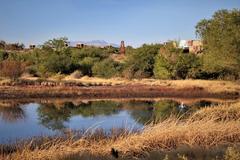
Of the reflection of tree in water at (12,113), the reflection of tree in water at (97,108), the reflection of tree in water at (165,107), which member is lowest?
the reflection of tree in water at (165,107)

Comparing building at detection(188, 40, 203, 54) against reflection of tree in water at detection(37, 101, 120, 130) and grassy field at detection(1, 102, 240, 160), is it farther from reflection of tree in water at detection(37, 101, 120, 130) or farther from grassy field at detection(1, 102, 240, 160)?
grassy field at detection(1, 102, 240, 160)

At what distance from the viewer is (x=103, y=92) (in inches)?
1467

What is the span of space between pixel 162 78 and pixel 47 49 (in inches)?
819

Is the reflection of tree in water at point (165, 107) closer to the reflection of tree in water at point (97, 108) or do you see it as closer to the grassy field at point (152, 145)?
the reflection of tree in water at point (97, 108)

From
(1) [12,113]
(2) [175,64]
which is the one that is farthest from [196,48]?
(1) [12,113]

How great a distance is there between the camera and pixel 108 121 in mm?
22219

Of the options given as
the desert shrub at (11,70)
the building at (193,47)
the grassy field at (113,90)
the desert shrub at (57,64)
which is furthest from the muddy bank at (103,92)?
the building at (193,47)

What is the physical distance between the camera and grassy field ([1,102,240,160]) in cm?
1105

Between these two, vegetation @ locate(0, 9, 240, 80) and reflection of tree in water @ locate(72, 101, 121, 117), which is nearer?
reflection of tree in water @ locate(72, 101, 121, 117)

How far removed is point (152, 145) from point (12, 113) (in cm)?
1499

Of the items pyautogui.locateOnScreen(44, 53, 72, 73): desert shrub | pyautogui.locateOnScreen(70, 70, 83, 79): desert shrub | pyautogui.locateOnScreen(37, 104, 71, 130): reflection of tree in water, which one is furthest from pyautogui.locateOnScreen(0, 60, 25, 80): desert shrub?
pyautogui.locateOnScreen(37, 104, 71, 130): reflection of tree in water

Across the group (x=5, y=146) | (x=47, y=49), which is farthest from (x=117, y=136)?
(x=47, y=49)

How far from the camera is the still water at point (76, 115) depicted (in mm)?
19391

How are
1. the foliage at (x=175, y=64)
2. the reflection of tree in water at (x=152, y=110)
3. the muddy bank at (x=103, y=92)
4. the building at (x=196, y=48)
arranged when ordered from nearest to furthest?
1. the reflection of tree in water at (x=152, y=110)
2. the muddy bank at (x=103, y=92)
3. the foliage at (x=175, y=64)
4. the building at (x=196, y=48)
